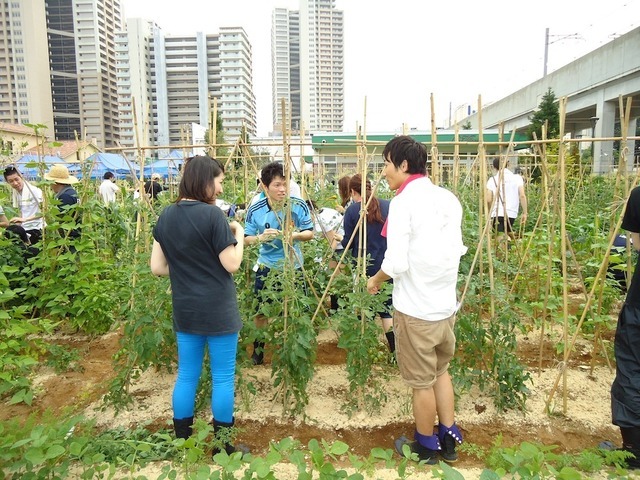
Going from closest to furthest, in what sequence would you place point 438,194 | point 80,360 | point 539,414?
point 438,194 → point 539,414 → point 80,360

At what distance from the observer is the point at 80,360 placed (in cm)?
364

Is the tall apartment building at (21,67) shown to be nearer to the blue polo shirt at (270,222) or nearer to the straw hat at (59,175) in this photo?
the straw hat at (59,175)

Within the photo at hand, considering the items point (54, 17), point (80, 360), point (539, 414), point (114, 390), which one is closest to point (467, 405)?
point (539, 414)

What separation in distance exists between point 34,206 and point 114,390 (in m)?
2.98

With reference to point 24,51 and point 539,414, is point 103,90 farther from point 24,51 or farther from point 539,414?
point 539,414

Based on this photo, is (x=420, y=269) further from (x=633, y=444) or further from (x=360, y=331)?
(x=633, y=444)

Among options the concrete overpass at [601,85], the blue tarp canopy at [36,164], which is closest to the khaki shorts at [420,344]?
the blue tarp canopy at [36,164]

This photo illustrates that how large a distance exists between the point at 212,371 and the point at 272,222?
125cm

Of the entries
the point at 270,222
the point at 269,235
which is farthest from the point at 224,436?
the point at 270,222

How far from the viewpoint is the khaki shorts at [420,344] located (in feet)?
6.86

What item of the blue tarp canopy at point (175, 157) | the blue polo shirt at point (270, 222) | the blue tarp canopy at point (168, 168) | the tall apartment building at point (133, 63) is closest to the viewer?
the blue polo shirt at point (270, 222)

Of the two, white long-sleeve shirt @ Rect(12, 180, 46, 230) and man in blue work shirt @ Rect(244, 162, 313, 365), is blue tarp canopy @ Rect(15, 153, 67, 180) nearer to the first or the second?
white long-sleeve shirt @ Rect(12, 180, 46, 230)

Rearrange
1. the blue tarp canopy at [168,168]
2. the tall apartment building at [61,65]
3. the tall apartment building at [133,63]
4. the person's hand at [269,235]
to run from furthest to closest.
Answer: the tall apartment building at [133,63]
the tall apartment building at [61,65]
the blue tarp canopy at [168,168]
the person's hand at [269,235]

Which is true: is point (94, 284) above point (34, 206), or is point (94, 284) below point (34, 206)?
below
